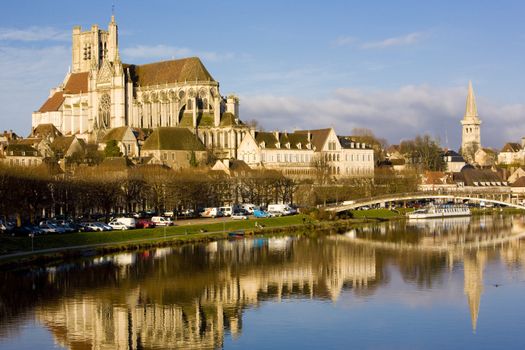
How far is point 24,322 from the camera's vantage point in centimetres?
3603

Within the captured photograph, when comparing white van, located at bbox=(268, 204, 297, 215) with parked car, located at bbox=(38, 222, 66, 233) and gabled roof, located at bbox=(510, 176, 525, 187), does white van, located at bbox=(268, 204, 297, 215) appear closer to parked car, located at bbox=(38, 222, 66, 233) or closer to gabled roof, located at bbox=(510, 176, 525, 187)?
parked car, located at bbox=(38, 222, 66, 233)

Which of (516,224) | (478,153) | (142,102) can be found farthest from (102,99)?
(478,153)

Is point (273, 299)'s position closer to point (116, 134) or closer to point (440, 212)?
point (440, 212)

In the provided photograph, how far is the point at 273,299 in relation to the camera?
134ft

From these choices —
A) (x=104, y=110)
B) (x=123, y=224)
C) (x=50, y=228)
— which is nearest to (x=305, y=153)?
(x=104, y=110)

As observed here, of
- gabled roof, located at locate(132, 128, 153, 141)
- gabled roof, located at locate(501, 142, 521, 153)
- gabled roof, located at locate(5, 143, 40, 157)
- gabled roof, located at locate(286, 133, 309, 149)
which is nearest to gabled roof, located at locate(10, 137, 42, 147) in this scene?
gabled roof, located at locate(5, 143, 40, 157)

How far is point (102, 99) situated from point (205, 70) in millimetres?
15973

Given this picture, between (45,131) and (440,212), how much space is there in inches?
2443

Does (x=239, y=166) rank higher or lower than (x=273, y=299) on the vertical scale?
higher

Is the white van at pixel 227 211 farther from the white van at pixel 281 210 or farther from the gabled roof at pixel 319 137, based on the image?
the gabled roof at pixel 319 137

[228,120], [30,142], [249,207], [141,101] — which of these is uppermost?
[141,101]

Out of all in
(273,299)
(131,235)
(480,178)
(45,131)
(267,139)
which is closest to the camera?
(273,299)

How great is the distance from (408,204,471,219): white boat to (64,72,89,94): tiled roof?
6292cm

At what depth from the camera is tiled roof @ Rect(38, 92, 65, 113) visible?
142125 millimetres
